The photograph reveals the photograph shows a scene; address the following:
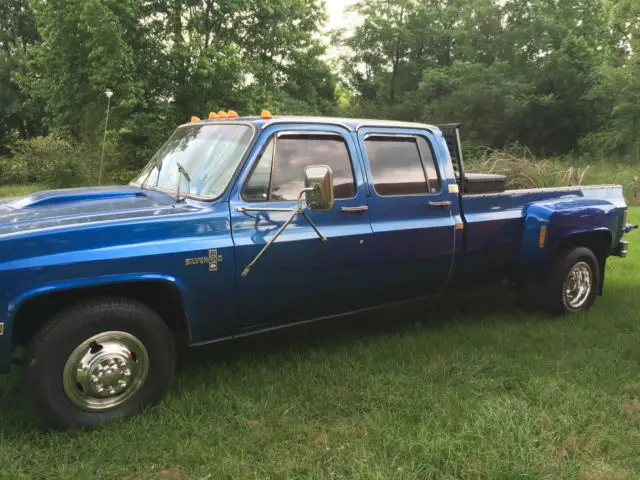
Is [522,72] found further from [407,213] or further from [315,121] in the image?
[315,121]

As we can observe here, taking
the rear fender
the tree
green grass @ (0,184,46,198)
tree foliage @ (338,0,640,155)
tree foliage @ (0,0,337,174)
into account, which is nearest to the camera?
the rear fender

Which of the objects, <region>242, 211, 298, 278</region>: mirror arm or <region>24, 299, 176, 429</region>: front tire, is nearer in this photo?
<region>24, 299, 176, 429</region>: front tire

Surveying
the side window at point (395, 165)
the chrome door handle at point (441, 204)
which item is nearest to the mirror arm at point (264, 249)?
the side window at point (395, 165)

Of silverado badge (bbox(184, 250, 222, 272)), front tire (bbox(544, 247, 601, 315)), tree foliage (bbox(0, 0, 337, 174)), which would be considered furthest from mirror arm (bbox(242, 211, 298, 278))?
tree foliage (bbox(0, 0, 337, 174))

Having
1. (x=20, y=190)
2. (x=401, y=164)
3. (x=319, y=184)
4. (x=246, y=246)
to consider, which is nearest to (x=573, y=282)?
(x=401, y=164)

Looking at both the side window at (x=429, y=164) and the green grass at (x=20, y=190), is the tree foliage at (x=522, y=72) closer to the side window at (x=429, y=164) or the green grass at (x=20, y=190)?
the green grass at (x=20, y=190)

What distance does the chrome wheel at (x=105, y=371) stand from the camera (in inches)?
125

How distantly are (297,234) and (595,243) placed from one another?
3472 mm

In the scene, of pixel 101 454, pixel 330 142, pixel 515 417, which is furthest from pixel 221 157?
pixel 515 417

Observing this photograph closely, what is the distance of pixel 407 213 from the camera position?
14.7 ft

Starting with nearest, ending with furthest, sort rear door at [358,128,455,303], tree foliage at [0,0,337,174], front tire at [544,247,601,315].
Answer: rear door at [358,128,455,303] < front tire at [544,247,601,315] < tree foliage at [0,0,337,174]

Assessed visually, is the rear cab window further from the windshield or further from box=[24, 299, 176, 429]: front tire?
box=[24, 299, 176, 429]: front tire

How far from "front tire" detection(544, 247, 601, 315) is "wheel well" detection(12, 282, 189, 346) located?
3.54 metres

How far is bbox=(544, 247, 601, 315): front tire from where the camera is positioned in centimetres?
535
